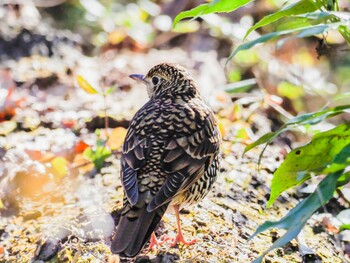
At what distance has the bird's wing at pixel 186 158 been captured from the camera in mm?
4375

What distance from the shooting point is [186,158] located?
15.3ft

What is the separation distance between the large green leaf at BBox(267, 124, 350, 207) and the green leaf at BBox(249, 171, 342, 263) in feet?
1.69

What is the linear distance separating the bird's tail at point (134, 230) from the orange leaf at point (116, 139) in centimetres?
190

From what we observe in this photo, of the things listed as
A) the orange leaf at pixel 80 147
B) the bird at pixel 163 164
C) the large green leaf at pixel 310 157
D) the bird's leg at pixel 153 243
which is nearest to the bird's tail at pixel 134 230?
the bird at pixel 163 164

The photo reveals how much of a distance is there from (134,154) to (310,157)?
1191 millimetres

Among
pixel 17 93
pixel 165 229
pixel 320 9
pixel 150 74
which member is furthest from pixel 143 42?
pixel 320 9

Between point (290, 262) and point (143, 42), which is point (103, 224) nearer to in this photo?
point (290, 262)

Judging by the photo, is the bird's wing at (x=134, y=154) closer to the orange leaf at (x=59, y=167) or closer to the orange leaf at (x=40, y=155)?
the orange leaf at (x=59, y=167)

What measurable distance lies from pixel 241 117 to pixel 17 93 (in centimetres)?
221

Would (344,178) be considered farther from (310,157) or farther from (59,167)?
(59,167)

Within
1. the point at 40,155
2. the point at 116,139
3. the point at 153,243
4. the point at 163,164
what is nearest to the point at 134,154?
the point at 163,164

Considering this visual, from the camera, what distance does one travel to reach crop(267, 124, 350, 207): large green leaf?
3936 millimetres

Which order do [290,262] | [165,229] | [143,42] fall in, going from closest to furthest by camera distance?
[290,262] → [165,229] → [143,42]

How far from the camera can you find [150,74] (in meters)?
5.72
